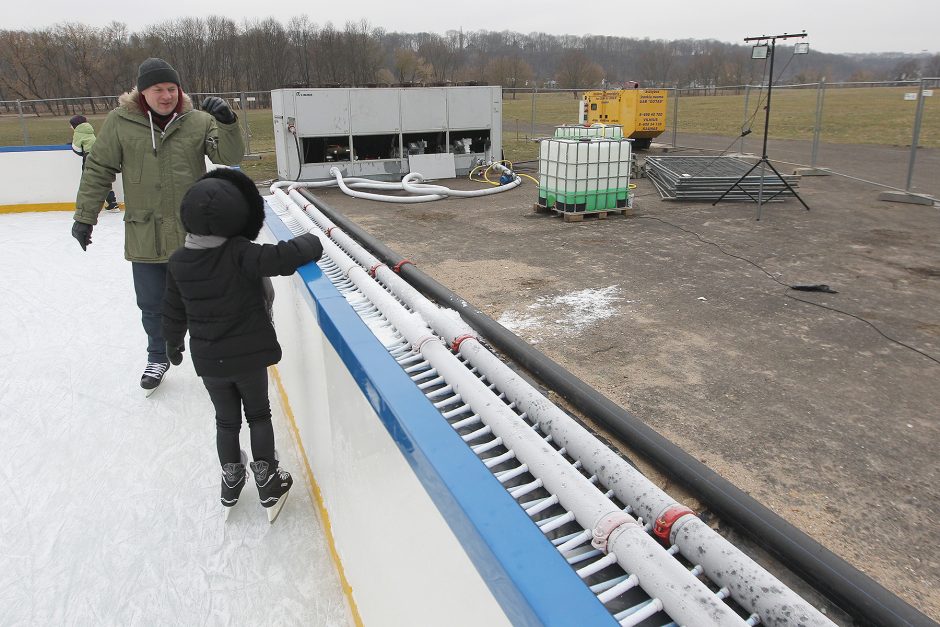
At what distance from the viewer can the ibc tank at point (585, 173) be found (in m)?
9.29

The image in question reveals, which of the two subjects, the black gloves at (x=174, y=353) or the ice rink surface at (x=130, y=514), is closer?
the ice rink surface at (x=130, y=514)

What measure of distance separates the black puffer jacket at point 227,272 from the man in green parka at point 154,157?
1.13 meters

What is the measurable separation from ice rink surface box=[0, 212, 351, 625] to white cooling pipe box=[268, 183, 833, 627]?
121 cm

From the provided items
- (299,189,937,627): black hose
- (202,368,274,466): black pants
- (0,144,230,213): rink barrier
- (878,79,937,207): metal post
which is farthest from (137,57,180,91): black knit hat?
(878,79,937,207): metal post

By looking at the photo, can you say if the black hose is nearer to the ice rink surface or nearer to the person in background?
the ice rink surface

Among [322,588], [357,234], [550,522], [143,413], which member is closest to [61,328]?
[143,413]

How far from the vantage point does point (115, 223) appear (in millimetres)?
10508

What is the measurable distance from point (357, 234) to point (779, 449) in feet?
16.6

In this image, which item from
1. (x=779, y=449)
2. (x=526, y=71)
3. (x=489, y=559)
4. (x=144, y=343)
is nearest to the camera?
(x=489, y=559)

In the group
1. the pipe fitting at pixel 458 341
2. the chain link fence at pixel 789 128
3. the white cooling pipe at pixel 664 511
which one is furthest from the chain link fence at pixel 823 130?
the white cooling pipe at pixel 664 511

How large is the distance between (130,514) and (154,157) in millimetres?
2045

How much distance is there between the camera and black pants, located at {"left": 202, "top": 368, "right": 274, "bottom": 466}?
2.88m

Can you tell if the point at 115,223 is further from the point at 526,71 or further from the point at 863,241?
the point at 526,71

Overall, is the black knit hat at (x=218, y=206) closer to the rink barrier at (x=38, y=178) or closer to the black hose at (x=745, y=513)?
the black hose at (x=745, y=513)
